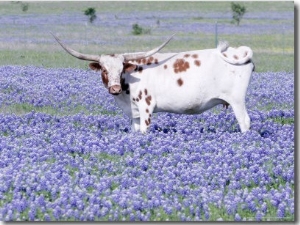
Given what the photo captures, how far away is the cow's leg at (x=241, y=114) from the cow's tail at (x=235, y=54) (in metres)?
0.58

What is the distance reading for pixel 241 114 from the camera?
43.6ft

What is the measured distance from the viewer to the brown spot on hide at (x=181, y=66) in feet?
43.8

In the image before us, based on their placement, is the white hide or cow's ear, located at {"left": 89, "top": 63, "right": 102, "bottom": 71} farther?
cow's ear, located at {"left": 89, "top": 63, "right": 102, "bottom": 71}

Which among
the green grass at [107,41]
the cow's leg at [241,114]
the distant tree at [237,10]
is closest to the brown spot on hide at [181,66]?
the cow's leg at [241,114]

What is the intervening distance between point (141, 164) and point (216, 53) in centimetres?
303

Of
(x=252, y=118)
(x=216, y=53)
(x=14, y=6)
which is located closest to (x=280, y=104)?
(x=252, y=118)

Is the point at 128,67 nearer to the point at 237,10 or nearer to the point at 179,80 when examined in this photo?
the point at 179,80

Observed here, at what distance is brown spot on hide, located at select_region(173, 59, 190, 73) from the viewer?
13.3 m

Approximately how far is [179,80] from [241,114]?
975 millimetres

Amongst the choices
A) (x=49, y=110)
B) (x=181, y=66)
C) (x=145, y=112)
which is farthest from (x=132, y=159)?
(x=49, y=110)

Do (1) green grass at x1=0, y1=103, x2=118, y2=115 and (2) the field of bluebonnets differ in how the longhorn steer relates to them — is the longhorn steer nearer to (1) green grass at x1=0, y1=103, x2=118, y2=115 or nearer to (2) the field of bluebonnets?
(2) the field of bluebonnets

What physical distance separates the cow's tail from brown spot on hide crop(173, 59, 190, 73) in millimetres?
489

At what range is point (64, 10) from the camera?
5881 centimetres

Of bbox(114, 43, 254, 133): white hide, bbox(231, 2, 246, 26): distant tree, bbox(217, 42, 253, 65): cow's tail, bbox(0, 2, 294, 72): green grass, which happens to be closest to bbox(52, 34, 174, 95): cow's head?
bbox(114, 43, 254, 133): white hide
